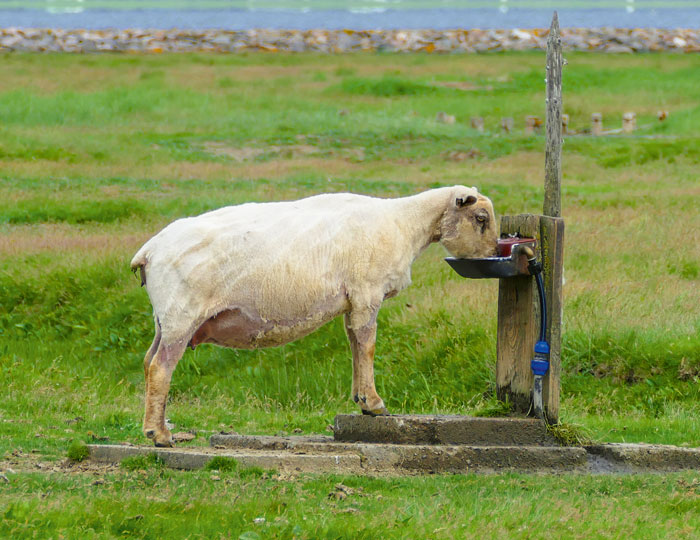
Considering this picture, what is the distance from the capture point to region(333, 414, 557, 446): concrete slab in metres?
9.19

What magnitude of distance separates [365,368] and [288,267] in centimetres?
125

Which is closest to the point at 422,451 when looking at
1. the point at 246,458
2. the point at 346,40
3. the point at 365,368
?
the point at 365,368

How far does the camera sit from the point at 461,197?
9.18m

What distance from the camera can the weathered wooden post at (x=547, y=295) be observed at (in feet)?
31.5

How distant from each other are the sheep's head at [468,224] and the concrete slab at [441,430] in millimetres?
1508

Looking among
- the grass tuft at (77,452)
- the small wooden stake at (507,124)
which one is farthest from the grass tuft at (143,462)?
the small wooden stake at (507,124)

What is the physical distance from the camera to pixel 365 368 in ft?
30.1

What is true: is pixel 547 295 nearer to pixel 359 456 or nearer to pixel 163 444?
pixel 359 456

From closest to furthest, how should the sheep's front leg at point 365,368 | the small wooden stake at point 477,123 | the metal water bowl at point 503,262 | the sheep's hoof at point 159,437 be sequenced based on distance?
the sheep's hoof at point 159,437 → the sheep's front leg at point 365,368 → the metal water bowl at point 503,262 → the small wooden stake at point 477,123

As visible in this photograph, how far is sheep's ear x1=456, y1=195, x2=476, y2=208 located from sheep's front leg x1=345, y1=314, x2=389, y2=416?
128 cm

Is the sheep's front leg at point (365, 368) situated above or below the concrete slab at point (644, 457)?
above

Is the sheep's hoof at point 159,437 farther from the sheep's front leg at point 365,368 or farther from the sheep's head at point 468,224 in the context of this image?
the sheep's head at point 468,224

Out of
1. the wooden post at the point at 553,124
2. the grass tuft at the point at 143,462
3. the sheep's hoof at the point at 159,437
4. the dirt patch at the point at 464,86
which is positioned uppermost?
the wooden post at the point at 553,124

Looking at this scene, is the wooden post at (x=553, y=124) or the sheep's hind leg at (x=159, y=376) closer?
the sheep's hind leg at (x=159, y=376)
